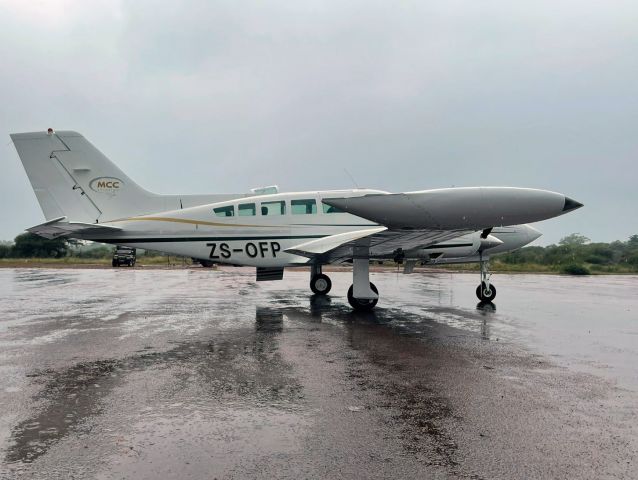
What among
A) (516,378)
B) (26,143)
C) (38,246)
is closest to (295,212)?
(26,143)

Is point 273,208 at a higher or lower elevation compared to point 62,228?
higher

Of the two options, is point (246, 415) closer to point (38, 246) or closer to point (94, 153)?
point (94, 153)

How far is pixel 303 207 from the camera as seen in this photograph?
12.8 meters

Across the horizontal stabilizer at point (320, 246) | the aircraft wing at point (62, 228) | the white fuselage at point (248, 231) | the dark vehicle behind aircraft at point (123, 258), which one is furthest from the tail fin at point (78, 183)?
the dark vehicle behind aircraft at point (123, 258)

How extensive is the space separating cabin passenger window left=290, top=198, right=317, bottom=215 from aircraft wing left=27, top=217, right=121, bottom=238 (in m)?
4.77

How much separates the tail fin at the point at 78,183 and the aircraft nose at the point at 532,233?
9.53 m

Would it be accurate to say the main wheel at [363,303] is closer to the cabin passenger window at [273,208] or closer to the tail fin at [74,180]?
the cabin passenger window at [273,208]

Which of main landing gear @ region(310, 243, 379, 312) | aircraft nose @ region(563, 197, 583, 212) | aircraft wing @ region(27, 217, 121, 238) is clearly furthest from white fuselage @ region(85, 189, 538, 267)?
aircraft nose @ region(563, 197, 583, 212)

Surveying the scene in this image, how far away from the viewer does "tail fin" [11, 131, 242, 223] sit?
12.7 meters

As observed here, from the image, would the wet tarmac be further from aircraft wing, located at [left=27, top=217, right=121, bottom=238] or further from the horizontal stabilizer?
aircraft wing, located at [left=27, top=217, right=121, bottom=238]

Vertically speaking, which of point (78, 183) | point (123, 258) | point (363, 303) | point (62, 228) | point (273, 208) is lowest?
point (363, 303)

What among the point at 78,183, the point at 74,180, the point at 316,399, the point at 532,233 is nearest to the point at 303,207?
the point at 78,183

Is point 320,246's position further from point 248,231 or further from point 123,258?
point 123,258

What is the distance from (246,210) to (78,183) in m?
4.65
